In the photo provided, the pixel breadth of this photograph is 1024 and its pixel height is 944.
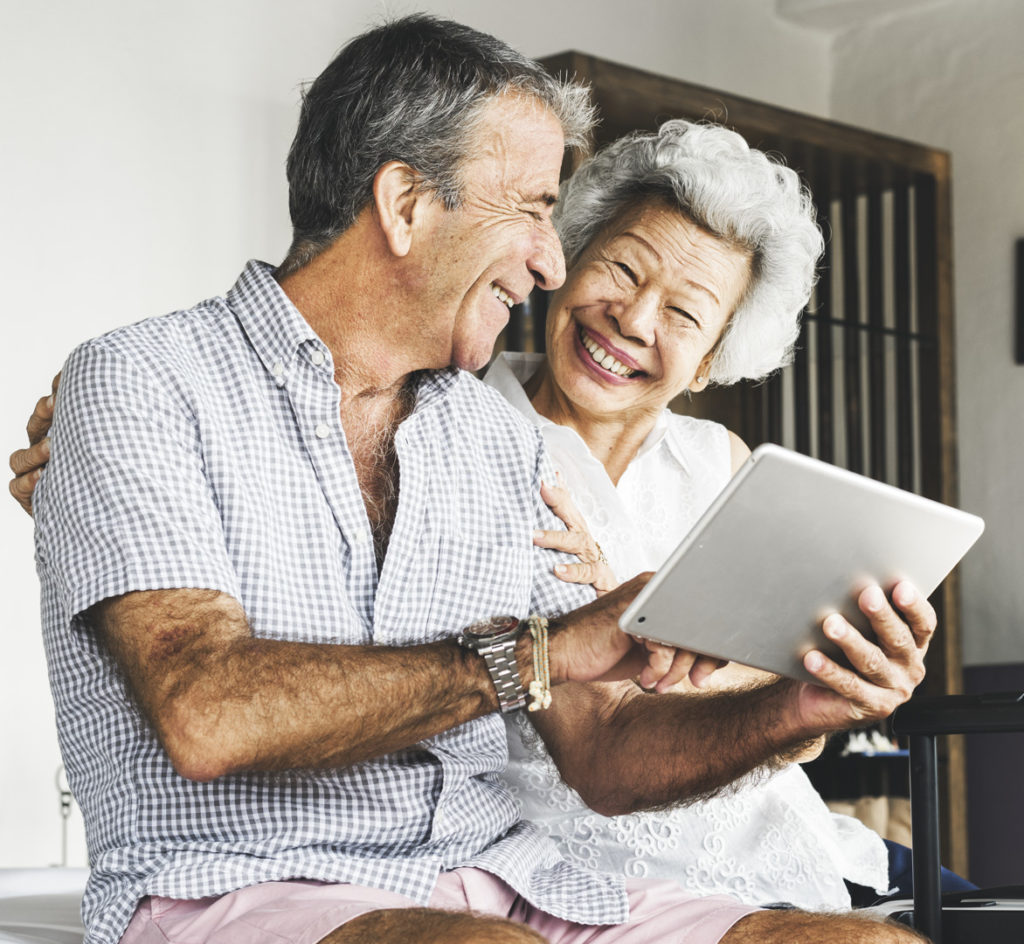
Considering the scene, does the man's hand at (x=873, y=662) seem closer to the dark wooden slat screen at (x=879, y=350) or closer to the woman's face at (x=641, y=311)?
the woman's face at (x=641, y=311)

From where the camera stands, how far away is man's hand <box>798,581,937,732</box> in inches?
59.0

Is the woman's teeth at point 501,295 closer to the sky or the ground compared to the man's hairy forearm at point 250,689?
closer to the sky

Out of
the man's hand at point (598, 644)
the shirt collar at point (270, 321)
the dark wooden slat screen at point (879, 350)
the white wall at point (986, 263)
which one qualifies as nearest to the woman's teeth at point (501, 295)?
the shirt collar at point (270, 321)

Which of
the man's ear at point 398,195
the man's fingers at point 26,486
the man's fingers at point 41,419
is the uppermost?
the man's ear at point 398,195

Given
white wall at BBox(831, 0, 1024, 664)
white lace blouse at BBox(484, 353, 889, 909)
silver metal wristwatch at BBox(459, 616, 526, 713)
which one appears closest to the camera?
silver metal wristwatch at BBox(459, 616, 526, 713)

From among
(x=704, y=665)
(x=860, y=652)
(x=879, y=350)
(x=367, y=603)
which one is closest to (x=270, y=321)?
(x=367, y=603)

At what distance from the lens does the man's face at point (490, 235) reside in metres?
1.69

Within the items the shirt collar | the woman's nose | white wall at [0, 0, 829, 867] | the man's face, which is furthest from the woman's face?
white wall at [0, 0, 829, 867]

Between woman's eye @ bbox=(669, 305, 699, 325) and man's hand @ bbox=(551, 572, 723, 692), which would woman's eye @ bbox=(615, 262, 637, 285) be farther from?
man's hand @ bbox=(551, 572, 723, 692)

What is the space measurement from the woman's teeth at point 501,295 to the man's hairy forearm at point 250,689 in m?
0.51

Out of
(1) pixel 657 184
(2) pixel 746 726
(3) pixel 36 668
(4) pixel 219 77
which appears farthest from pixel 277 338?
(4) pixel 219 77

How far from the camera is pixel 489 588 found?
1702 millimetres

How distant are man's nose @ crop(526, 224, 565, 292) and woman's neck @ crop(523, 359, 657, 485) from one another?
1.89 feet

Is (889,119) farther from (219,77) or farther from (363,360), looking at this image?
(363,360)
